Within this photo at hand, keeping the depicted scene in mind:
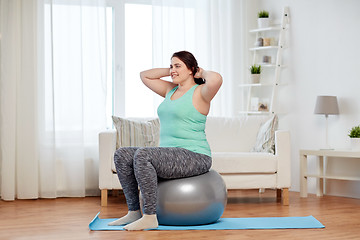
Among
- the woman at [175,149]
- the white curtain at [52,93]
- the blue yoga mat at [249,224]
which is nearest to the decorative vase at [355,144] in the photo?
the blue yoga mat at [249,224]

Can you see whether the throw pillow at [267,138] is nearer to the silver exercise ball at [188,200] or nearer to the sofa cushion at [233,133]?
the sofa cushion at [233,133]

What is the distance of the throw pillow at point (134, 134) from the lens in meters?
4.89

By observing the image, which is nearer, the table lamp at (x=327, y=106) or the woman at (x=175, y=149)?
the woman at (x=175, y=149)

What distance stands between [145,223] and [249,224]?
2.30 ft

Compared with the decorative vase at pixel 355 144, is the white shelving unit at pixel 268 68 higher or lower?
higher

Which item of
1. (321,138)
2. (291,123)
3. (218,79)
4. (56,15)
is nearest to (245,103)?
(291,123)

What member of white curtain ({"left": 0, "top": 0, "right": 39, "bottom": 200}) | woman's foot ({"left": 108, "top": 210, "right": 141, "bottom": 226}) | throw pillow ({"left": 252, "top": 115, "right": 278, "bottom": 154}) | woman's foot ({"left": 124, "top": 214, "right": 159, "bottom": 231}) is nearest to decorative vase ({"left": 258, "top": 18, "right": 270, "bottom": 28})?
throw pillow ({"left": 252, "top": 115, "right": 278, "bottom": 154})

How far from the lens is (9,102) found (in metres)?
5.21

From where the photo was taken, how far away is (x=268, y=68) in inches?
246

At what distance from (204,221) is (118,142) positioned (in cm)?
160

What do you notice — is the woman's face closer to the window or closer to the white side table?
the white side table

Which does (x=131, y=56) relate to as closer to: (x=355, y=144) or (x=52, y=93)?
(x=52, y=93)

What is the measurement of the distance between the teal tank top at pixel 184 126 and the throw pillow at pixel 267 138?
1.58 m

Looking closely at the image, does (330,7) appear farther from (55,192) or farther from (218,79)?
(55,192)
